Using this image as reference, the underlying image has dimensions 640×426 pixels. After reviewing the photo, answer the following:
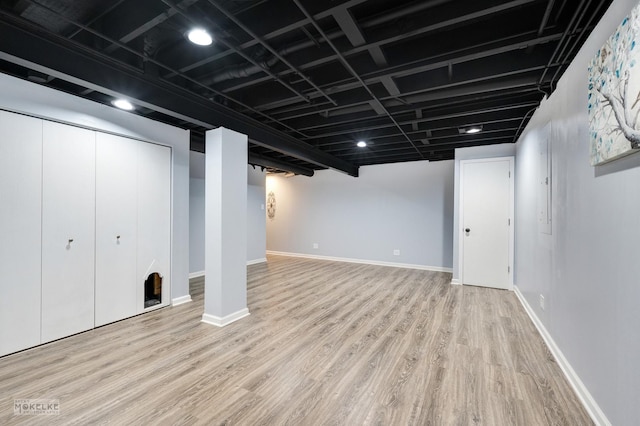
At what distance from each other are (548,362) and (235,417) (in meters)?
2.62

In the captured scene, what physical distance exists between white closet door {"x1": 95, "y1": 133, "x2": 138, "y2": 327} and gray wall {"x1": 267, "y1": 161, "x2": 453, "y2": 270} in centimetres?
495

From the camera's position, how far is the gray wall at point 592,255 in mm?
1374

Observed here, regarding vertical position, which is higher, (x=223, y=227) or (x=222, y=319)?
(x=223, y=227)

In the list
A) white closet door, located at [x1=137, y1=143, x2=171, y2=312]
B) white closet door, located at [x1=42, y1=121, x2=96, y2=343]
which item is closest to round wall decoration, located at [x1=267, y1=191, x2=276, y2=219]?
white closet door, located at [x1=137, y1=143, x2=171, y2=312]

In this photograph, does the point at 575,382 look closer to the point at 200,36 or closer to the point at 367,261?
the point at 200,36

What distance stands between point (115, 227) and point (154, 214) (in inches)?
18.7

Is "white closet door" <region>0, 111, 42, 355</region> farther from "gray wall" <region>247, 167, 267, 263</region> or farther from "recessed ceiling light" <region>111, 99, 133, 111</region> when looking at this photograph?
"gray wall" <region>247, 167, 267, 263</region>

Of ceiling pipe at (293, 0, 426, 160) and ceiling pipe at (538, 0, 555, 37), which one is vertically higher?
ceiling pipe at (293, 0, 426, 160)

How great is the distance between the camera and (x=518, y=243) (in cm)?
434

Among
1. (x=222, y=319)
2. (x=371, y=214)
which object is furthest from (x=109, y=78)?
(x=371, y=214)

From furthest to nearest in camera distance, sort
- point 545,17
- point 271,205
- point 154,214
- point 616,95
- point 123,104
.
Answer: point 271,205, point 154,214, point 123,104, point 545,17, point 616,95

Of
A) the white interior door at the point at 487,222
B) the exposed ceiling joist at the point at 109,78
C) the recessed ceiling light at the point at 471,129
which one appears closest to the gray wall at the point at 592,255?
the recessed ceiling light at the point at 471,129

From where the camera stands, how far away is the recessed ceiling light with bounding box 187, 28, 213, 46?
1.92 metres

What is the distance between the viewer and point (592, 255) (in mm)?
1784
